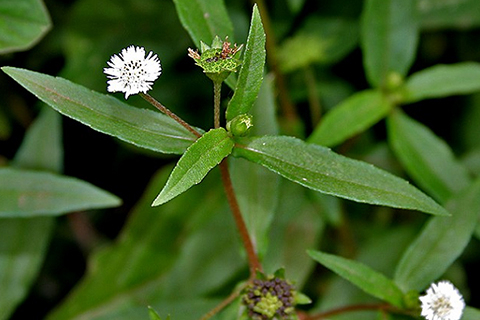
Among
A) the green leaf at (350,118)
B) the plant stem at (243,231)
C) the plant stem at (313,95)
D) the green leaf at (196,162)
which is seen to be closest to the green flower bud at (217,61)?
the green leaf at (196,162)

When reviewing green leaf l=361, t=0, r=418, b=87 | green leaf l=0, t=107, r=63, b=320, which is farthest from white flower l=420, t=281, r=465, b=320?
green leaf l=0, t=107, r=63, b=320

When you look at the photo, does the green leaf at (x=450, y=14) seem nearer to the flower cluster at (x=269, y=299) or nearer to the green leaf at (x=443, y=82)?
the green leaf at (x=443, y=82)

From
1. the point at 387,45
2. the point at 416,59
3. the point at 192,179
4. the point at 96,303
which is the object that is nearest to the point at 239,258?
the point at 96,303

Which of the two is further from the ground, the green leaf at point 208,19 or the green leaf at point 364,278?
the green leaf at point 208,19

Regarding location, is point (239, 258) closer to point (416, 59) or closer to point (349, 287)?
point (349, 287)

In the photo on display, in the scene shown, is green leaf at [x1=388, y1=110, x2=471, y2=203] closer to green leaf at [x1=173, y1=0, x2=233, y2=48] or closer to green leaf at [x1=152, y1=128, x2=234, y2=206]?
green leaf at [x1=173, y1=0, x2=233, y2=48]

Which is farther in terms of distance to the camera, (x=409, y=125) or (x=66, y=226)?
(x=66, y=226)
